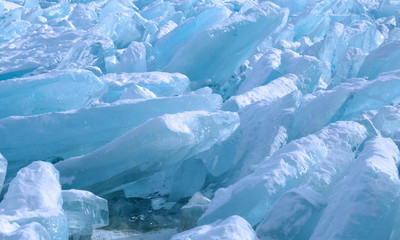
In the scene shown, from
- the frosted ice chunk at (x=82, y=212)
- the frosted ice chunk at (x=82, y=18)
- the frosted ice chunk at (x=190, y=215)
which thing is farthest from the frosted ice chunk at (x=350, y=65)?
the frosted ice chunk at (x=82, y=18)

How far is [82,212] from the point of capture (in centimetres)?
111

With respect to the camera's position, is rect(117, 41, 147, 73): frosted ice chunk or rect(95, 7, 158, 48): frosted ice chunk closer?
rect(117, 41, 147, 73): frosted ice chunk

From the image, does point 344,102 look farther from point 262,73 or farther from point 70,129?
point 70,129

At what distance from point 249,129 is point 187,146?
1.05ft

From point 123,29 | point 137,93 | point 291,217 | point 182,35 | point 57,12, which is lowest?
point 57,12

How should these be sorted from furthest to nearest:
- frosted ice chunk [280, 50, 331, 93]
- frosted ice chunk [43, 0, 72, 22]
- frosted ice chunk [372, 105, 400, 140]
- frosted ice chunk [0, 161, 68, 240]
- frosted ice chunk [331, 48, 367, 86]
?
frosted ice chunk [43, 0, 72, 22] < frosted ice chunk [331, 48, 367, 86] < frosted ice chunk [280, 50, 331, 93] < frosted ice chunk [372, 105, 400, 140] < frosted ice chunk [0, 161, 68, 240]

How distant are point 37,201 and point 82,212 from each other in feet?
0.51

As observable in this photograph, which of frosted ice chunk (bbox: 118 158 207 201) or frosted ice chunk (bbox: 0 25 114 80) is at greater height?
frosted ice chunk (bbox: 118 158 207 201)

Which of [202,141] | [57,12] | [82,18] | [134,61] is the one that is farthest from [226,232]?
[57,12]

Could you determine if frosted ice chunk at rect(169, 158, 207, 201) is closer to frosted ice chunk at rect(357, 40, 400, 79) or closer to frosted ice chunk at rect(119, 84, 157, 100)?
frosted ice chunk at rect(119, 84, 157, 100)

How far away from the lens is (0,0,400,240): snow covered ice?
96 centimetres

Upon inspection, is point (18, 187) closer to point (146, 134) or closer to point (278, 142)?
point (146, 134)

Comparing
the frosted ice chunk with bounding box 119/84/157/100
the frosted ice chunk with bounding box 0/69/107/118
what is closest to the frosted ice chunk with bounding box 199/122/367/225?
the frosted ice chunk with bounding box 119/84/157/100

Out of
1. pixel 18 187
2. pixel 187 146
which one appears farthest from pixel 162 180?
pixel 18 187
